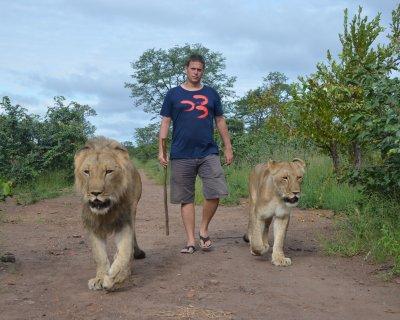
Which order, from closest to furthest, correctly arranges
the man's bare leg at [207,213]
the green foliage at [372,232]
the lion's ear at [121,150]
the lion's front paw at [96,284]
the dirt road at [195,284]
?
the dirt road at [195,284] → the lion's front paw at [96,284] → the lion's ear at [121,150] → the green foliage at [372,232] → the man's bare leg at [207,213]

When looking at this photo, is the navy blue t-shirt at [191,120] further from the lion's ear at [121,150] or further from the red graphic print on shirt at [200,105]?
the lion's ear at [121,150]

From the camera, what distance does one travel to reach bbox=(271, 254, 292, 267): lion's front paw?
638cm

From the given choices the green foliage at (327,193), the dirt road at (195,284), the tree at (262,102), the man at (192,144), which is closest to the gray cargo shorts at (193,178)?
the man at (192,144)

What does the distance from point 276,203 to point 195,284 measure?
1.62 metres

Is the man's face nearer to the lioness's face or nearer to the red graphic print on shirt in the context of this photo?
the red graphic print on shirt

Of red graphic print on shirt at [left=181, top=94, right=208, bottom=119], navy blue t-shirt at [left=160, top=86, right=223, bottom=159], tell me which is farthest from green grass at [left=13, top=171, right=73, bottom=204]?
red graphic print on shirt at [left=181, top=94, right=208, bottom=119]

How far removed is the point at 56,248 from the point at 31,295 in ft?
8.01

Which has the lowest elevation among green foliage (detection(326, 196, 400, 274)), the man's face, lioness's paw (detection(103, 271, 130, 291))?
lioness's paw (detection(103, 271, 130, 291))

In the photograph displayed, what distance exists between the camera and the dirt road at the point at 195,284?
15.1ft

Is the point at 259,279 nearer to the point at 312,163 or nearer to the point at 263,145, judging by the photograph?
the point at 312,163

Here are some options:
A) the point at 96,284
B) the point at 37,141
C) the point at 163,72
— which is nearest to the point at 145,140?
the point at 163,72

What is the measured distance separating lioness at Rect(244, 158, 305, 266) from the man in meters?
0.62

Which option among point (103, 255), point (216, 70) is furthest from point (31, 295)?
point (216, 70)

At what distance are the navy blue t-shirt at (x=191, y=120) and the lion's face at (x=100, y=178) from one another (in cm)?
179
